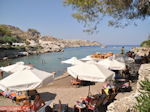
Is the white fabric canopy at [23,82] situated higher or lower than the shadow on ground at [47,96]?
higher

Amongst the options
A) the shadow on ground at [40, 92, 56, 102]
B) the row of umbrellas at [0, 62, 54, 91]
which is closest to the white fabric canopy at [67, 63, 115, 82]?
the row of umbrellas at [0, 62, 54, 91]

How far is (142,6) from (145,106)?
7.02 metres

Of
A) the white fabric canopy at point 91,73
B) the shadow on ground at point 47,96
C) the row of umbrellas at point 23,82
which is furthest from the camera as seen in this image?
the shadow on ground at point 47,96

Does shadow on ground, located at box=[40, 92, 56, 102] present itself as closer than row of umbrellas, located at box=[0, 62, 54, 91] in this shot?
No

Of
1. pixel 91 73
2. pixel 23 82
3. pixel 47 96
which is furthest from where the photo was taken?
pixel 47 96

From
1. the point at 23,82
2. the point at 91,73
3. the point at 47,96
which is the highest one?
the point at 91,73

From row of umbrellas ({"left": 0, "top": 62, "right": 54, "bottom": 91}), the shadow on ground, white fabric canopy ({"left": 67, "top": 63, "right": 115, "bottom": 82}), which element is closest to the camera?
row of umbrellas ({"left": 0, "top": 62, "right": 54, "bottom": 91})

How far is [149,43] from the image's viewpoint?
29.1m

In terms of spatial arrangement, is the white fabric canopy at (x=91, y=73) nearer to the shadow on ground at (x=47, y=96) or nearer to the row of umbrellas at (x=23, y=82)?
the row of umbrellas at (x=23, y=82)

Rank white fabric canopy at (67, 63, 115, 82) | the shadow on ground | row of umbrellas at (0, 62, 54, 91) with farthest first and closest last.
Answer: the shadow on ground
white fabric canopy at (67, 63, 115, 82)
row of umbrellas at (0, 62, 54, 91)

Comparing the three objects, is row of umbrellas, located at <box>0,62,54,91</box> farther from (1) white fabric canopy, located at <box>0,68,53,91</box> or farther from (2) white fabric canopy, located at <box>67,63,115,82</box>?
(2) white fabric canopy, located at <box>67,63,115,82</box>

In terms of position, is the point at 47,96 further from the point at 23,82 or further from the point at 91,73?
the point at 91,73

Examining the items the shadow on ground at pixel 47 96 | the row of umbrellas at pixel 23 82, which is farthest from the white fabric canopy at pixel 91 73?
the shadow on ground at pixel 47 96

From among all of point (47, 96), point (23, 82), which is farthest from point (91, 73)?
point (47, 96)
